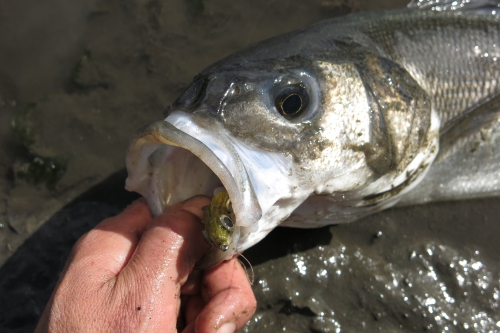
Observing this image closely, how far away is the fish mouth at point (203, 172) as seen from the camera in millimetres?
1644

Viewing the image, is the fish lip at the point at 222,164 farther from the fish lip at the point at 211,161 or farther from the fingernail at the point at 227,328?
the fingernail at the point at 227,328

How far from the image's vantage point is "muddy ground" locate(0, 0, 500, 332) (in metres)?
2.74

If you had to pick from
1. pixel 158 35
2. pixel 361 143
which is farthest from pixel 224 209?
pixel 158 35

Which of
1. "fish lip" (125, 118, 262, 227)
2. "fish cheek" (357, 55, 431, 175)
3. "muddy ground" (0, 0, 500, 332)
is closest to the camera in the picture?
"fish lip" (125, 118, 262, 227)

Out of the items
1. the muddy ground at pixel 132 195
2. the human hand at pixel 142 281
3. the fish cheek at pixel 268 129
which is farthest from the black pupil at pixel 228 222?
the muddy ground at pixel 132 195

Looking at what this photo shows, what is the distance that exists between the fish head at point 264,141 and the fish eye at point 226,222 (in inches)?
1.0

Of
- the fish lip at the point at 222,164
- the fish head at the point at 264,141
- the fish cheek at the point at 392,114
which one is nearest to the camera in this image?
the fish lip at the point at 222,164

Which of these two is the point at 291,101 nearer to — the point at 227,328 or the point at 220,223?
the point at 220,223

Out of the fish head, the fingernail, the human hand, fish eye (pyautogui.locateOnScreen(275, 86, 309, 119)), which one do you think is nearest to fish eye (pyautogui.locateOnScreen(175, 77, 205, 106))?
the fish head

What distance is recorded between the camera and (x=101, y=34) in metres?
3.77

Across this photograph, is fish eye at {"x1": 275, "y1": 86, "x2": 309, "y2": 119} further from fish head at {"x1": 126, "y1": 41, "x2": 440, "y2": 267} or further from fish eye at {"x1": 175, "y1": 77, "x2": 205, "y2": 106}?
fish eye at {"x1": 175, "y1": 77, "x2": 205, "y2": 106}

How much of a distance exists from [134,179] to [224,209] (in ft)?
1.79

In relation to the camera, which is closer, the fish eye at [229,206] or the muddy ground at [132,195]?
the fish eye at [229,206]

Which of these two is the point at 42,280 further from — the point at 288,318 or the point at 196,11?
the point at 196,11
